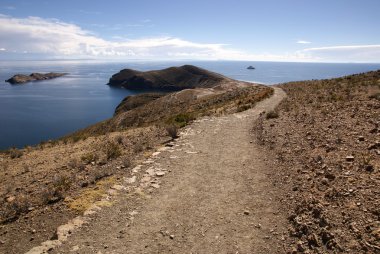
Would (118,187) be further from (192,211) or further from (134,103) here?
(134,103)

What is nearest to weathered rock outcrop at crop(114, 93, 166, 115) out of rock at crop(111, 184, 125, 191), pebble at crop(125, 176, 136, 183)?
pebble at crop(125, 176, 136, 183)

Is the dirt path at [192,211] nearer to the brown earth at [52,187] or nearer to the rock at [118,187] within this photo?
the rock at [118,187]

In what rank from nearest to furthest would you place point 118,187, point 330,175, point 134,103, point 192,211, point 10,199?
1. point 192,211
2. point 330,175
3. point 118,187
4. point 10,199
5. point 134,103

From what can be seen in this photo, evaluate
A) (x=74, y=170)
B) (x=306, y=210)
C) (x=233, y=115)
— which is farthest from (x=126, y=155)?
(x=233, y=115)

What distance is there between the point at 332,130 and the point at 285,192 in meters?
7.03

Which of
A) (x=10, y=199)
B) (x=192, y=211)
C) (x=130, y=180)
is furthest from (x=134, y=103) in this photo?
(x=192, y=211)

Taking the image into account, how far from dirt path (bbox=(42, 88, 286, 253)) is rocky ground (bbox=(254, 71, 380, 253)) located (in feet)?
2.44

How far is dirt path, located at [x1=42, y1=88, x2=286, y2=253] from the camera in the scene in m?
7.74

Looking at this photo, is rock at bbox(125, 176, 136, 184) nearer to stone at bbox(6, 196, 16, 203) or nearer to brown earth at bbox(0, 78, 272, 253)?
brown earth at bbox(0, 78, 272, 253)

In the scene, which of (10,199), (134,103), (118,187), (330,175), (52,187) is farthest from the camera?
(134,103)

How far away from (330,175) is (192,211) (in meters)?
5.03

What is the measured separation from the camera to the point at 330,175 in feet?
33.2

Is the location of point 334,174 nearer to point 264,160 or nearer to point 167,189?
point 264,160

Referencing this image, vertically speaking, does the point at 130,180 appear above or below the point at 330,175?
below
